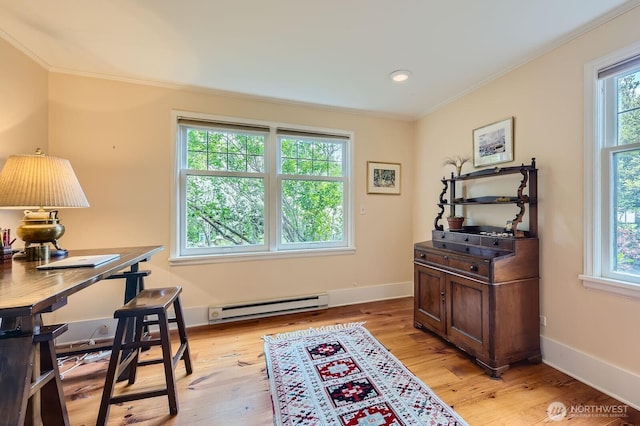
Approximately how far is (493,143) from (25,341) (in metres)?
3.25

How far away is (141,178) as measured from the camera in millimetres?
2553

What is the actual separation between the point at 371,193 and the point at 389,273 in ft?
3.52

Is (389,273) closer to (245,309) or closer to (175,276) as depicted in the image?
(245,309)

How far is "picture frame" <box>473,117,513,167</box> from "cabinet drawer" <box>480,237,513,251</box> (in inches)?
30.1

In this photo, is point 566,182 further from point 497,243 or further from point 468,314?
point 468,314

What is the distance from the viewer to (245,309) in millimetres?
2793

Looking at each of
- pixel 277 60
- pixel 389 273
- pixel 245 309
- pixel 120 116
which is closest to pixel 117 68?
pixel 120 116

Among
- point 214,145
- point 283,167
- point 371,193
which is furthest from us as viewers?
point 371,193

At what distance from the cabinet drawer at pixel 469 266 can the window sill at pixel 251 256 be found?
4.26 ft

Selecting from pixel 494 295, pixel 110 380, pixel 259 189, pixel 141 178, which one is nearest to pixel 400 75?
pixel 259 189

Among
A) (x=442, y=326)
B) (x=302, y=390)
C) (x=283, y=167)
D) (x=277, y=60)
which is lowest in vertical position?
(x=302, y=390)

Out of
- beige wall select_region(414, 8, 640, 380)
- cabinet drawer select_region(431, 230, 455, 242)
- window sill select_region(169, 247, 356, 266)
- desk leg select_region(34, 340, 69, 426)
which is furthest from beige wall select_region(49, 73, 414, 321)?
beige wall select_region(414, 8, 640, 380)

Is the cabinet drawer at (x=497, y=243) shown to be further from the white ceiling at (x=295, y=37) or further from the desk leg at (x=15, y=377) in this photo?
the desk leg at (x=15, y=377)

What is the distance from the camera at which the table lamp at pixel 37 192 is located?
1427 mm
